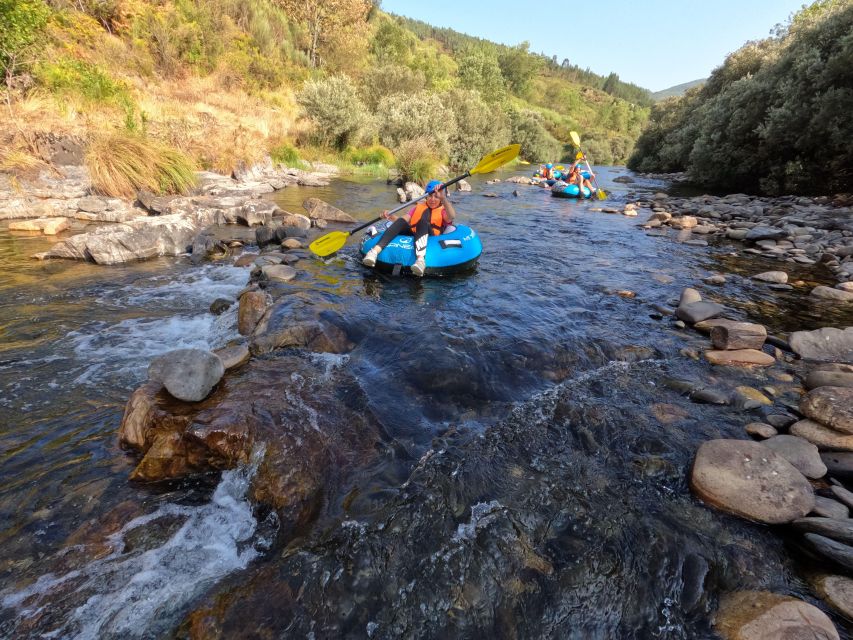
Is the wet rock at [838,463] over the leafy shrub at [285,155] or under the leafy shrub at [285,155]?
under

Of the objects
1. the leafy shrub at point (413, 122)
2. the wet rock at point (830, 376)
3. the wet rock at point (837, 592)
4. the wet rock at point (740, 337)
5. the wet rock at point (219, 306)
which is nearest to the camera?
the wet rock at point (837, 592)

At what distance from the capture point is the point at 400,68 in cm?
2381

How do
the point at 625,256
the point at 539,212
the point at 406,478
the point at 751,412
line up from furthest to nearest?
the point at 539,212, the point at 625,256, the point at 751,412, the point at 406,478

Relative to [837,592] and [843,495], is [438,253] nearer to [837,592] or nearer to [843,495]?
[843,495]

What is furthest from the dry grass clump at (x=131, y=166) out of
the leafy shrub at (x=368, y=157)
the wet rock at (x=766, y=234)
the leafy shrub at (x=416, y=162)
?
the wet rock at (x=766, y=234)

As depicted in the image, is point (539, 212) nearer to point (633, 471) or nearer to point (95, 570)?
point (633, 471)

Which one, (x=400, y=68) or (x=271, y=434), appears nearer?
(x=271, y=434)

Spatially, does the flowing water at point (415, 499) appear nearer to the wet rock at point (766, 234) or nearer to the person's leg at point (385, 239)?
the person's leg at point (385, 239)

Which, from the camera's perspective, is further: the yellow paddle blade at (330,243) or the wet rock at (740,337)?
the yellow paddle blade at (330,243)

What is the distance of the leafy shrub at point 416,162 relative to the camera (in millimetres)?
15289

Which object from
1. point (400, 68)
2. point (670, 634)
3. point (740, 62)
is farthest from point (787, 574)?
point (400, 68)

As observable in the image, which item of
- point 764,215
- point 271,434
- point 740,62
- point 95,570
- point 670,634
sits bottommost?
point 670,634

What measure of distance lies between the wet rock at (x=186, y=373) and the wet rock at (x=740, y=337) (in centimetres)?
475

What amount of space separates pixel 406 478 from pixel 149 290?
Result: 4.48 metres
